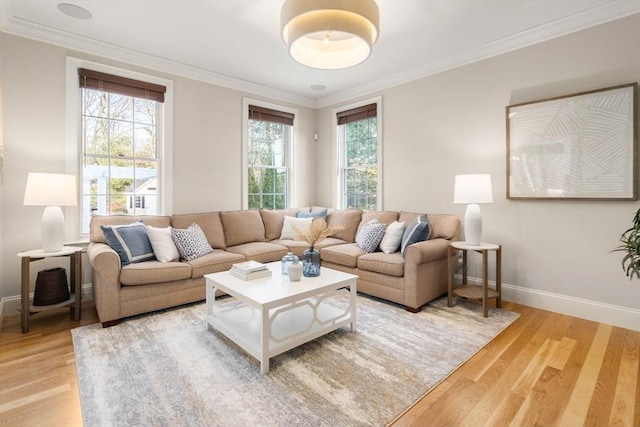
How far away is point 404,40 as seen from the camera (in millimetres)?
3291

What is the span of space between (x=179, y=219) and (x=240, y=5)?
236cm

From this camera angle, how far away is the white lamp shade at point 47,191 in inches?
104

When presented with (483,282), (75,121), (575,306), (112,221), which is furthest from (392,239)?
(75,121)

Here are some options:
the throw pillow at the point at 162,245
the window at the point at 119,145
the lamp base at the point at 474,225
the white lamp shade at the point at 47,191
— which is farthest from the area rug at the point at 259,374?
the window at the point at 119,145

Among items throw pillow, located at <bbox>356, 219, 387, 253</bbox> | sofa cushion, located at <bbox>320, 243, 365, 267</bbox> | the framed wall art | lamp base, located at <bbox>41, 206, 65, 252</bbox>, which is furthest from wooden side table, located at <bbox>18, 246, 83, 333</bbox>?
the framed wall art

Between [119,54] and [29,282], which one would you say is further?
[119,54]

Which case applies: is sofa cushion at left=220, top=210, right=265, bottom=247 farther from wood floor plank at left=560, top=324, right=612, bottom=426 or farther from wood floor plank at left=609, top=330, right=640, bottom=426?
wood floor plank at left=609, top=330, right=640, bottom=426

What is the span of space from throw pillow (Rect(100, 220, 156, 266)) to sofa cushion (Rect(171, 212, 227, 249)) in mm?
555

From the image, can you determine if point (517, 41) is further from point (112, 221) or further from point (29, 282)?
point (29, 282)

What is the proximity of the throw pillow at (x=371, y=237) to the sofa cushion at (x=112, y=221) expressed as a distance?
90.9 inches

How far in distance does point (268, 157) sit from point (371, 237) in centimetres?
235

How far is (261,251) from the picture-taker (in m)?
3.76

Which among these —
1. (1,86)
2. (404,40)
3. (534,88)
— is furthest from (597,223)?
(1,86)

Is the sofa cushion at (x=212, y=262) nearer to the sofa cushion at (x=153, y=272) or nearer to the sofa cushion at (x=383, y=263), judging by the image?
the sofa cushion at (x=153, y=272)
